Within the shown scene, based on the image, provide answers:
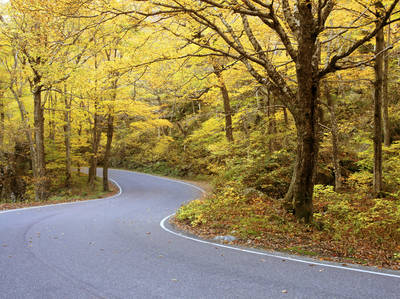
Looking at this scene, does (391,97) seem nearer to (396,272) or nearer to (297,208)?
(297,208)

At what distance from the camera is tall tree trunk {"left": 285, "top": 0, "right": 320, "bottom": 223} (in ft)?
22.2

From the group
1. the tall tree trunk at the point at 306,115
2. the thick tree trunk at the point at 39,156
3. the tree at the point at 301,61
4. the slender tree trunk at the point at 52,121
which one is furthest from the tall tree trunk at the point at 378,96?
the slender tree trunk at the point at 52,121

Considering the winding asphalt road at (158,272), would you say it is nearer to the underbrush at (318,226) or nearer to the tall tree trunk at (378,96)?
the underbrush at (318,226)

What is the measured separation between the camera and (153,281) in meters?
4.28

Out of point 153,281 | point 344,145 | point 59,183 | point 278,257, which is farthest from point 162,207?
point 59,183

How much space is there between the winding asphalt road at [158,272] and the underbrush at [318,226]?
1006 mm

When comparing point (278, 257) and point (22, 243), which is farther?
point (22, 243)

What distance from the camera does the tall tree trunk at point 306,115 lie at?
677 centimetres

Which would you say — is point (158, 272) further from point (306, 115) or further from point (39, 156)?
point (39, 156)

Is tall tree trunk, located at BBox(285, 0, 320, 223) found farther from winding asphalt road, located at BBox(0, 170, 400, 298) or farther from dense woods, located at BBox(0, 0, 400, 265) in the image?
winding asphalt road, located at BBox(0, 170, 400, 298)

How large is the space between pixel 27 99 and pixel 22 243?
22432 mm

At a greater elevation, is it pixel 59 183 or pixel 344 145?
pixel 344 145

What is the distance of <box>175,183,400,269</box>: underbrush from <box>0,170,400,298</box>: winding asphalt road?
1006mm

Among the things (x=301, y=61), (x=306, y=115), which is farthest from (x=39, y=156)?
(x=301, y=61)
